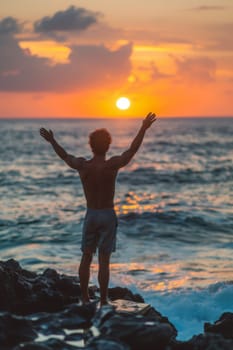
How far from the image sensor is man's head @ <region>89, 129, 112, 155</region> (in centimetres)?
703

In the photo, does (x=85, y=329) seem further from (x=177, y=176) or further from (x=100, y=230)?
(x=177, y=176)

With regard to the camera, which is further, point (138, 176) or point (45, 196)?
point (138, 176)

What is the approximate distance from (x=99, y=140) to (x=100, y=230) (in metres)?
1.11

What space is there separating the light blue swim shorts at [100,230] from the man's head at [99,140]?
2.45ft

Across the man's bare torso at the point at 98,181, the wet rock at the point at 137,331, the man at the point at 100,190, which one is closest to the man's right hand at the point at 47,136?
the man at the point at 100,190

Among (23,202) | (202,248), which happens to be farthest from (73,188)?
(202,248)

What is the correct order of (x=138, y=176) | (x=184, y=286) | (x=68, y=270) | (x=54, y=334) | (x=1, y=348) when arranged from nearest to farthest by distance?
(x=1, y=348) → (x=54, y=334) → (x=184, y=286) → (x=68, y=270) → (x=138, y=176)

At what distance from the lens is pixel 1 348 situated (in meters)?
5.88

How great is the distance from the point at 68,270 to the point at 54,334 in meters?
7.44

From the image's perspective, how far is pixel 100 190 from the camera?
7.11 metres

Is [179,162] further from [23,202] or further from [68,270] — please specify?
[68,270]

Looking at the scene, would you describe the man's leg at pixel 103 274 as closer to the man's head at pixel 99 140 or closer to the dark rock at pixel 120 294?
the man's head at pixel 99 140

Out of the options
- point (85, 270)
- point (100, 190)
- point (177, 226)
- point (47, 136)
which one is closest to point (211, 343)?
point (85, 270)

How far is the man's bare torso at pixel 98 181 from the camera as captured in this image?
23.1ft
